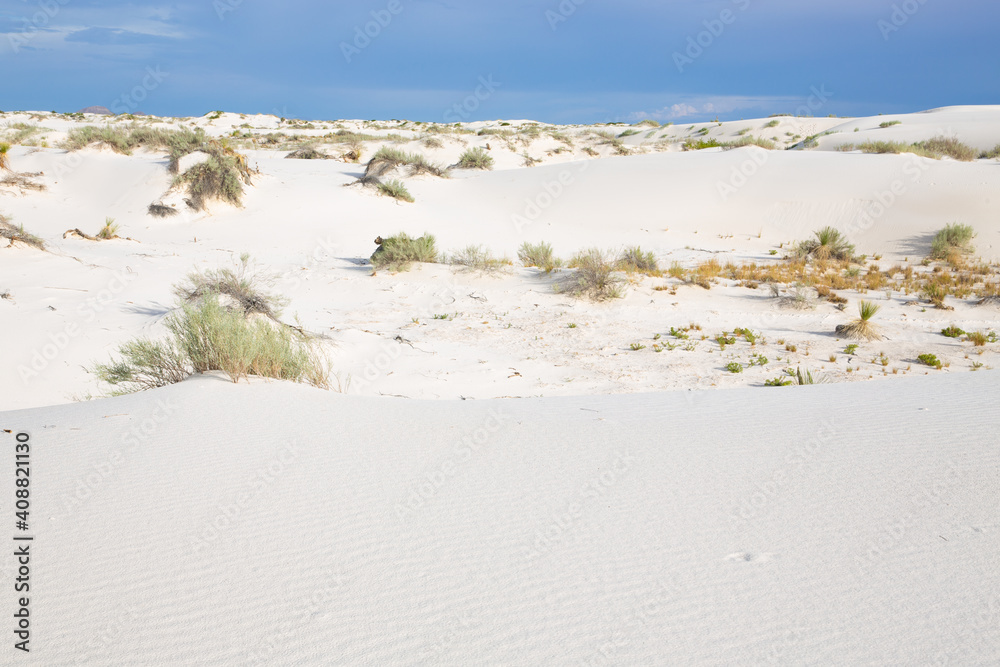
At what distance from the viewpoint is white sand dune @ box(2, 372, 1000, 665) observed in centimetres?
169

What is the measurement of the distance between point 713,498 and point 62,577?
8.45 ft

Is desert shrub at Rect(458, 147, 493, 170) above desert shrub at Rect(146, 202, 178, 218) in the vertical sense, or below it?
above

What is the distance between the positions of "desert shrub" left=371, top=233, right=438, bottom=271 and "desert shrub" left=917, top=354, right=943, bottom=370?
26.3 ft

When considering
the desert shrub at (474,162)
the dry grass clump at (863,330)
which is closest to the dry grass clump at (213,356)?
the dry grass clump at (863,330)

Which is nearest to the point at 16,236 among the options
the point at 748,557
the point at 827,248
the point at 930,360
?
the point at 748,557

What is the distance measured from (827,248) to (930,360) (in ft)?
21.5

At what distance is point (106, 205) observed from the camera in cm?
1428

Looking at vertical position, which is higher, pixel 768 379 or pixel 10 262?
pixel 10 262

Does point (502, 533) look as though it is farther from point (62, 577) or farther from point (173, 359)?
point (173, 359)

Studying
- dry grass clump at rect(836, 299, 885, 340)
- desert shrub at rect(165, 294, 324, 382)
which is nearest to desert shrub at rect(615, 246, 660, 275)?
dry grass clump at rect(836, 299, 885, 340)

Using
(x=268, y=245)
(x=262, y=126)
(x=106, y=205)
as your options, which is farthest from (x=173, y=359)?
(x=262, y=126)

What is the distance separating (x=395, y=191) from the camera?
16.2 metres

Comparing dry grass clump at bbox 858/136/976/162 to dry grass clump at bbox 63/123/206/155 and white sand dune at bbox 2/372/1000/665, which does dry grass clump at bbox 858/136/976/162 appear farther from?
dry grass clump at bbox 63/123/206/155

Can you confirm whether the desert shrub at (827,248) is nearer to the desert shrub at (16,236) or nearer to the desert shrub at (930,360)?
the desert shrub at (930,360)
